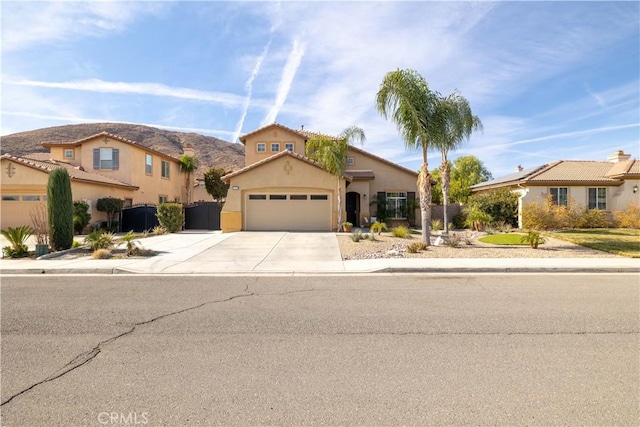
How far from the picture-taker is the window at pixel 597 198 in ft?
80.0

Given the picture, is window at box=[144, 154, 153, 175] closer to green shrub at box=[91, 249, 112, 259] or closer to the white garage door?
the white garage door

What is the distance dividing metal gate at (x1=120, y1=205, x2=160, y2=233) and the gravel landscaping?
611 inches

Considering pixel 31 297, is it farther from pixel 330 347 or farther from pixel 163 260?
pixel 330 347

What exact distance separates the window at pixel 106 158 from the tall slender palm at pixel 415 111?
21508 mm

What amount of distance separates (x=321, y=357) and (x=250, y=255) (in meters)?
9.52

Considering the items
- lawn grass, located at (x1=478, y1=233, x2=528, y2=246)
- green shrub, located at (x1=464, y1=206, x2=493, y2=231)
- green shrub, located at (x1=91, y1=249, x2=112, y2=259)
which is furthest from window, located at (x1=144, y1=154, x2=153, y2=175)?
lawn grass, located at (x1=478, y1=233, x2=528, y2=246)

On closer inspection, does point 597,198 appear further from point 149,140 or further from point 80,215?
point 149,140

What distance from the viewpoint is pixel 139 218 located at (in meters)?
25.2

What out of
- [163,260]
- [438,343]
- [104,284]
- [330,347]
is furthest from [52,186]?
[438,343]

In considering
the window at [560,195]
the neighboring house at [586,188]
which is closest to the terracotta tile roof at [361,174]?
the neighboring house at [586,188]

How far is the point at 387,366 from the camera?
415cm

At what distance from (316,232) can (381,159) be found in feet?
29.6

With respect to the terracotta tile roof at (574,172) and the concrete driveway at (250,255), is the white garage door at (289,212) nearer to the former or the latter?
the concrete driveway at (250,255)

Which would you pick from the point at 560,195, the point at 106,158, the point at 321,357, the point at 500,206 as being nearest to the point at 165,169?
the point at 106,158
